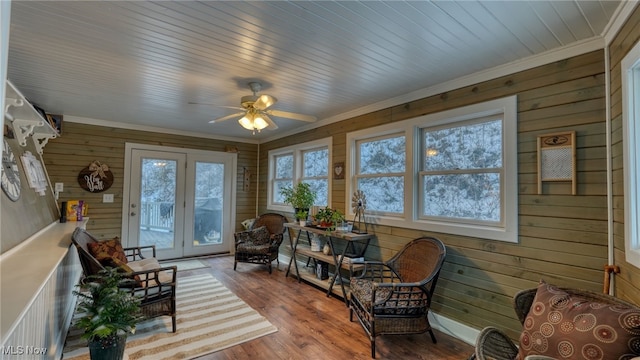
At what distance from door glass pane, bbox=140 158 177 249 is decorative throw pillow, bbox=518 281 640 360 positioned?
527 centimetres

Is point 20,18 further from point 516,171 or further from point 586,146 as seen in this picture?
point 586,146

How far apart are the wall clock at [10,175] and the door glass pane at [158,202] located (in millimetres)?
2741

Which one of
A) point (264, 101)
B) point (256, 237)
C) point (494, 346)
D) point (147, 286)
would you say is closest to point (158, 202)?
point (256, 237)

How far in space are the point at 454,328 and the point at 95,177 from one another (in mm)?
5245

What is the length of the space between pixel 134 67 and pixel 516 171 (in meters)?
3.34

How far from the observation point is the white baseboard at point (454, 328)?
8.58ft

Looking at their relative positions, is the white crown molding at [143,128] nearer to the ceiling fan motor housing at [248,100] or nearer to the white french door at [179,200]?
the white french door at [179,200]

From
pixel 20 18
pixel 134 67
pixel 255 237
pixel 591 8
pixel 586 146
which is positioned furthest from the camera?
pixel 255 237

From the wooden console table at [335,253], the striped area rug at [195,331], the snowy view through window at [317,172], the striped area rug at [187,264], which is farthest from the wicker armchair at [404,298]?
the striped area rug at [187,264]

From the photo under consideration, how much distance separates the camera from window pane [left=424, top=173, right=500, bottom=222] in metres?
2.66

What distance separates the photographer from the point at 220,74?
2.74 metres

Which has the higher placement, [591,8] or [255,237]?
[591,8]

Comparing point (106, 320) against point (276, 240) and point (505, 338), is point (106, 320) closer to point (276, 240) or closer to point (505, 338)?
point (505, 338)

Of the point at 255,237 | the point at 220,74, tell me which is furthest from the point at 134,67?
the point at 255,237
